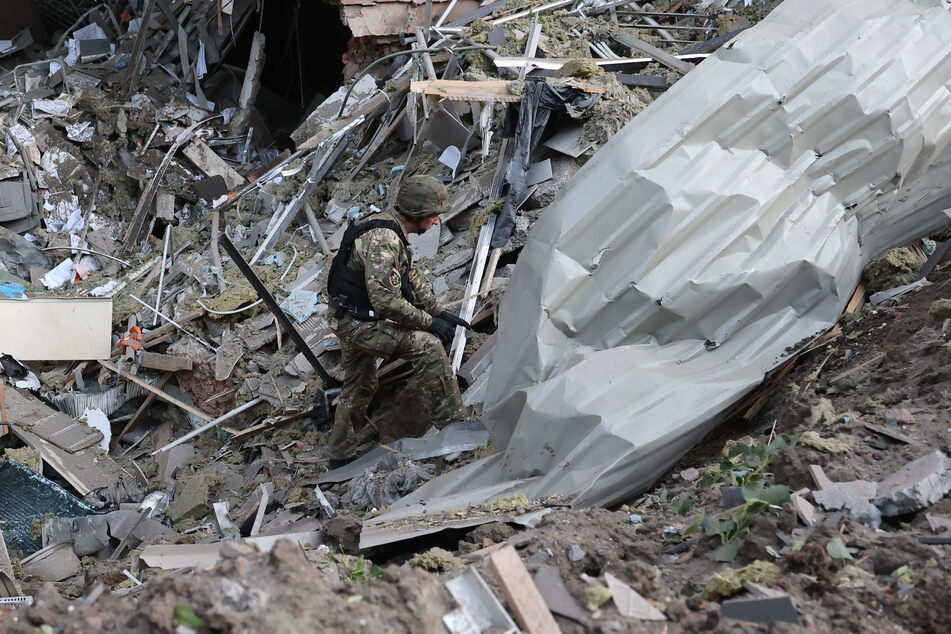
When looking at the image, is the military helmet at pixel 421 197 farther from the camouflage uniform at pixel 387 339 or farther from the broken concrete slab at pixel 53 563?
the broken concrete slab at pixel 53 563

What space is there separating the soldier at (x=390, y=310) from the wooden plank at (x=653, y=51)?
285cm

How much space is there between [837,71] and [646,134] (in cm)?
112

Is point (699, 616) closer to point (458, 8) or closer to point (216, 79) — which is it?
point (458, 8)

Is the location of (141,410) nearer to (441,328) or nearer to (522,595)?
(441,328)

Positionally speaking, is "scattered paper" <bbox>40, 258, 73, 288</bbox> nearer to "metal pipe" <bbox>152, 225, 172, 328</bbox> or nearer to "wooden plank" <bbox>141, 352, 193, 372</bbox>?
"metal pipe" <bbox>152, 225, 172, 328</bbox>

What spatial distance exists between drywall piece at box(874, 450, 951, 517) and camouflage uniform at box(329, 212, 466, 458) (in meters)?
2.56

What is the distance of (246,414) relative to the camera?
19.2 feet

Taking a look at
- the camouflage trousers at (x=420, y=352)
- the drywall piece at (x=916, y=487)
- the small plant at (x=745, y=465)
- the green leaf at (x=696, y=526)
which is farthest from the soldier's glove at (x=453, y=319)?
the drywall piece at (x=916, y=487)

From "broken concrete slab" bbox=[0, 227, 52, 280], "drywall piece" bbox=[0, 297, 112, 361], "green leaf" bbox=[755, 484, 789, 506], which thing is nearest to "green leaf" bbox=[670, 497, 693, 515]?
"green leaf" bbox=[755, 484, 789, 506]

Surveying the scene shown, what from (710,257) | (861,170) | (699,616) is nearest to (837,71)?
(861,170)

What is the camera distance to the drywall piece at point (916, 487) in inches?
102

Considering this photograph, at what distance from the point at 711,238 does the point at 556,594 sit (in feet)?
7.24

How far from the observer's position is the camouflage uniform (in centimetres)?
449

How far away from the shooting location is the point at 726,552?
2641 millimetres
